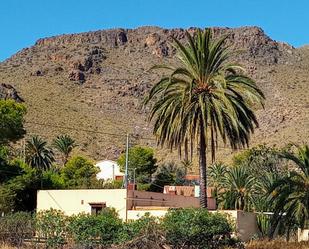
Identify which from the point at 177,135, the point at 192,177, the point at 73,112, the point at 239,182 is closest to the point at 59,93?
the point at 73,112

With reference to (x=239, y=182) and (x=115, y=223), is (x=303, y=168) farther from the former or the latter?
(x=239, y=182)

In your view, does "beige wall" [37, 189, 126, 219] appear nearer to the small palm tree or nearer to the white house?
the small palm tree

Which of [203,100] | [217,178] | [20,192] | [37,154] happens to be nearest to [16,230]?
[203,100]

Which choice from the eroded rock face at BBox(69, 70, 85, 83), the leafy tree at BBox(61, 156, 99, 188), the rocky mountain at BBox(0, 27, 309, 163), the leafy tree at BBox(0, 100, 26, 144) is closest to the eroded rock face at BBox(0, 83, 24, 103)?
the rocky mountain at BBox(0, 27, 309, 163)

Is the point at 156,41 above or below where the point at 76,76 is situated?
above

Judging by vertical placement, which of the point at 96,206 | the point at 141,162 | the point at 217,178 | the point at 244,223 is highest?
the point at 141,162

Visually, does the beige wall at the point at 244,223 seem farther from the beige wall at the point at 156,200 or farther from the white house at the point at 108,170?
the white house at the point at 108,170

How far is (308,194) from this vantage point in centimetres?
3494

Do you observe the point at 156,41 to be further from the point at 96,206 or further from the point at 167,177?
the point at 96,206

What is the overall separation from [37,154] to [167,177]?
1916 centimetres

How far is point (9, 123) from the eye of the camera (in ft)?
188

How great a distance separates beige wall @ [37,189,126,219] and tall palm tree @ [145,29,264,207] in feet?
33.4

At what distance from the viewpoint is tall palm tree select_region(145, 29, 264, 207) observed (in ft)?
104

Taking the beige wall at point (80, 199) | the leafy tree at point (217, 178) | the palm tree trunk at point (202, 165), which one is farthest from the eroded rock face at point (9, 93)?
the palm tree trunk at point (202, 165)
